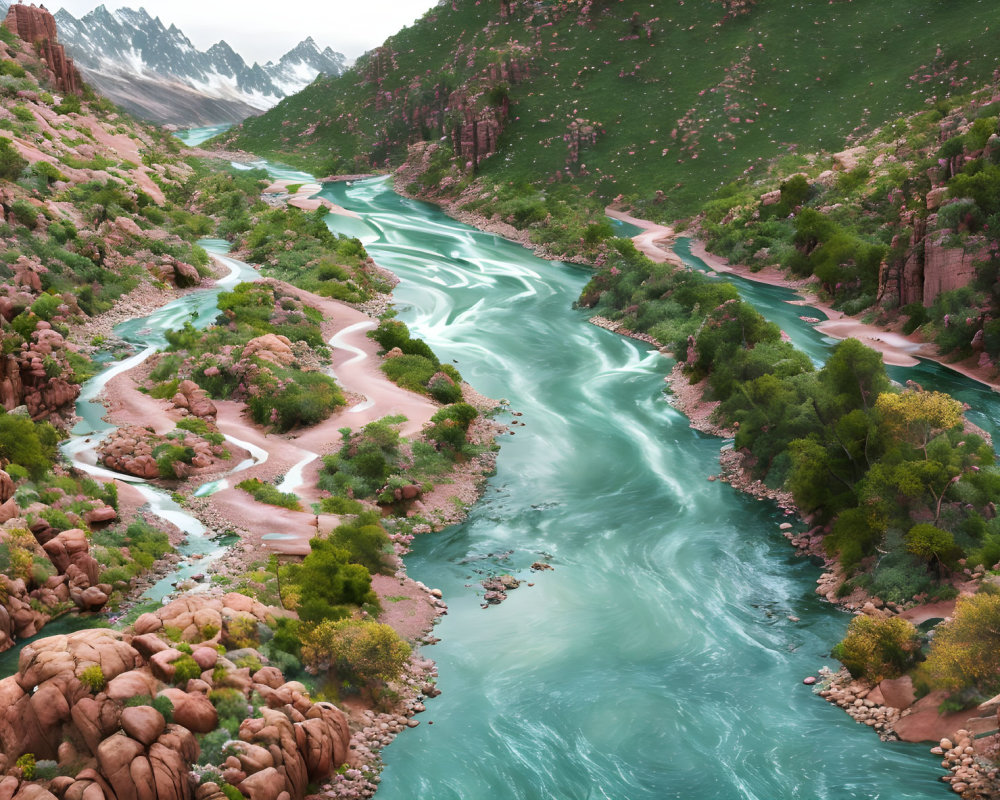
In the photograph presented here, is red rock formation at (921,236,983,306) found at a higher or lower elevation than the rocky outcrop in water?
lower

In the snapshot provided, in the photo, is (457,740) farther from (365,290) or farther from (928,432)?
(365,290)

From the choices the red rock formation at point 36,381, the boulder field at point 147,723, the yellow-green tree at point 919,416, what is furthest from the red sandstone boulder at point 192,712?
the yellow-green tree at point 919,416

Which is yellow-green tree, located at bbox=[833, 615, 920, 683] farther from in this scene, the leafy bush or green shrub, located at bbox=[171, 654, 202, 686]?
green shrub, located at bbox=[171, 654, 202, 686]

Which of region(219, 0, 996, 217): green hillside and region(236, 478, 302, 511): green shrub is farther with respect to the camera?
region(219, 0, 996, 217): green hillside

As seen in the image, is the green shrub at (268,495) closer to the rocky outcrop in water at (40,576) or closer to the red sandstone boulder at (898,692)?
the rocky outcrop in water at (40,576)

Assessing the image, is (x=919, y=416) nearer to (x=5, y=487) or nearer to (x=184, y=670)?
(x=184, y=670)

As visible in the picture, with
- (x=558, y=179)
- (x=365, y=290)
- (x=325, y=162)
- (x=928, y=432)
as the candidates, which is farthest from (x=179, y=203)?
(x=928, y=432)

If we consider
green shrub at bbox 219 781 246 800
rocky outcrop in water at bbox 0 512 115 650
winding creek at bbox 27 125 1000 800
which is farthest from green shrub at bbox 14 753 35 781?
winding creek at bbox 27 125 1000 800
